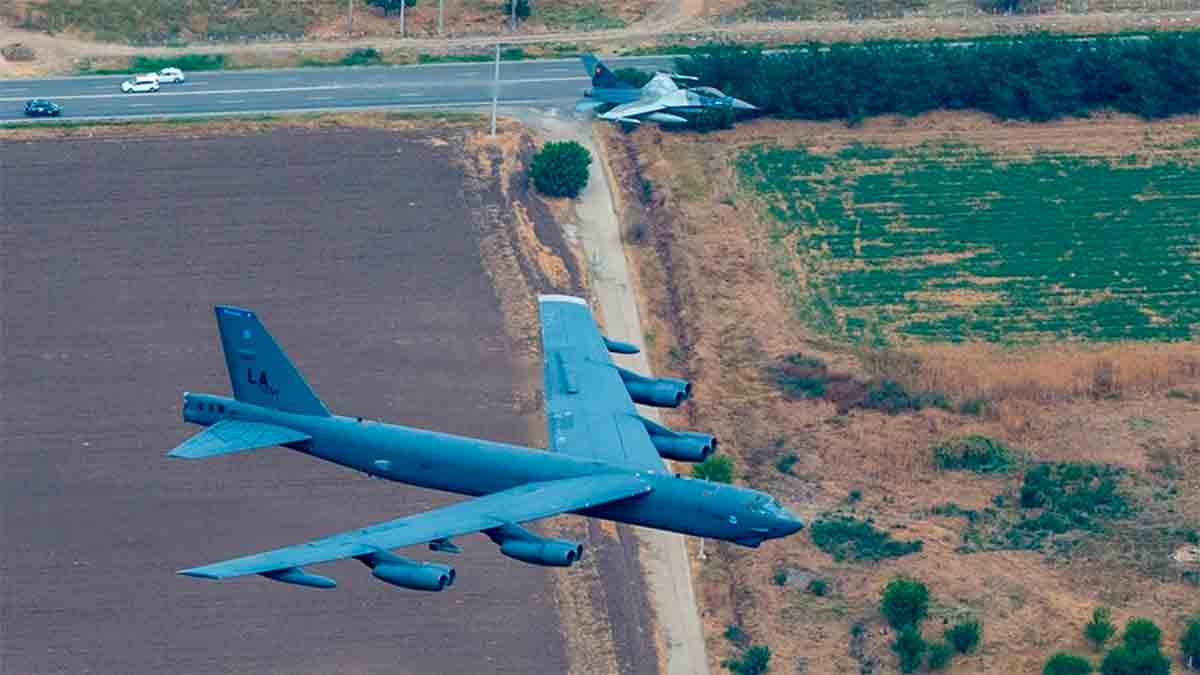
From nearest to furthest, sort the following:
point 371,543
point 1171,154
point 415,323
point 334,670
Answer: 1. point 371,543
2. point 334,670
3. point 415,323
4. point 1171,154

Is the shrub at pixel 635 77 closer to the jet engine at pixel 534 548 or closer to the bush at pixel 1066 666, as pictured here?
the bush at pixel 1066 666

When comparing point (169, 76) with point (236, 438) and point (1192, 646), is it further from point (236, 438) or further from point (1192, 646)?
point (1192, 646)

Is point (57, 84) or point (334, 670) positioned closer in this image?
point (334, 670)

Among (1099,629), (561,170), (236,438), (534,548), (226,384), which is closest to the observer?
(534,548)

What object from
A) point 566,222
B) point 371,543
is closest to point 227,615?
point 371,543

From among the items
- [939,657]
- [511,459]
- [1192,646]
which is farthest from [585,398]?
[1192,646]

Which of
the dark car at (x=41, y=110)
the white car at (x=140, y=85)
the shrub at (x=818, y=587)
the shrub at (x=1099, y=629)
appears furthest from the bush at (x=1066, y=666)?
the white car at (x=140, y=85)

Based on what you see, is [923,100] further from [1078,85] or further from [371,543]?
[371,543]

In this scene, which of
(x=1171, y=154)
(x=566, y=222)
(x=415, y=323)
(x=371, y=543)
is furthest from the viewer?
(x=1171, y=154)

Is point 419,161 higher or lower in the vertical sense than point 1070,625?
higher
